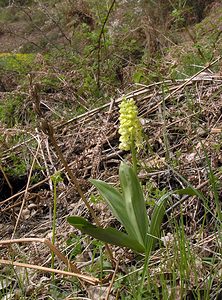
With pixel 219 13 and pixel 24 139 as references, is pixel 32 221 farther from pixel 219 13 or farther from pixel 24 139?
pixel 219 13

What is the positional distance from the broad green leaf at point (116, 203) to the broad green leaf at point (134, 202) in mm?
13

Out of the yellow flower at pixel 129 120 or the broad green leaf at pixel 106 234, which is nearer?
the broad green leaf at pixel 106 234

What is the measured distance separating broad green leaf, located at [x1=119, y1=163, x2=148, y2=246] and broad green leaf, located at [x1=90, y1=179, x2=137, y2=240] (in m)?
0.01

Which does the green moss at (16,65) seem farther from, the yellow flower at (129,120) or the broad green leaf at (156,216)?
the broad green leaf at (156,216)

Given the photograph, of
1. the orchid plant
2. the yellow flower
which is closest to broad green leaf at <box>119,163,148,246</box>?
the orchid plant

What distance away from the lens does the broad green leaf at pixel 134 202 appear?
182 cm

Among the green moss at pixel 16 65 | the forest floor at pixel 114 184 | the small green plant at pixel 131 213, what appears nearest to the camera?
A: the forest floor at pixel 114 184

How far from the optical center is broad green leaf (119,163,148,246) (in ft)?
5.96

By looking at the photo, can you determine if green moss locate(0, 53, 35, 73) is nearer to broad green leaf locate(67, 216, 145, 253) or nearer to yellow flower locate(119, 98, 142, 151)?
yellow flower locate(119, 98, 142, 151)

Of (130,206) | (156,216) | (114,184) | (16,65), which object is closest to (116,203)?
(130,206)

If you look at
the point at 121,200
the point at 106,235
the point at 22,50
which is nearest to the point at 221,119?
the point at 121,200

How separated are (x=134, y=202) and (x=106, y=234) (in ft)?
0.54

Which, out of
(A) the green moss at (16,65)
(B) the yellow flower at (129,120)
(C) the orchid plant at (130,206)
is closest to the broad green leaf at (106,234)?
(C) the orchid plant at (130,206)

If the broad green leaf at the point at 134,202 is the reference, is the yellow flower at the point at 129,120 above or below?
above
